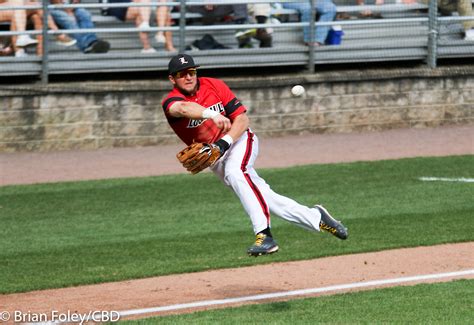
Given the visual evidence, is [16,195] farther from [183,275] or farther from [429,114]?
[429,114]

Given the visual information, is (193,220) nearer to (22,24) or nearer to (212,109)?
(212,109)

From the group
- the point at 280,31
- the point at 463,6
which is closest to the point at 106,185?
the point at 280,31

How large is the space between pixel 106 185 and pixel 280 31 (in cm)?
521

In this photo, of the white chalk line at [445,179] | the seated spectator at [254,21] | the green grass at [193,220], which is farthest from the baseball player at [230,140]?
the seated spectator at [254,21]

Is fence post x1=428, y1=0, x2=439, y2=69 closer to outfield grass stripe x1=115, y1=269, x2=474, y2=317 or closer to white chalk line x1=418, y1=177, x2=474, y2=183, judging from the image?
white chalk line x1=418, y1=177, x2=474, y2=183

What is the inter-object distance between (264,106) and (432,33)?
360cm

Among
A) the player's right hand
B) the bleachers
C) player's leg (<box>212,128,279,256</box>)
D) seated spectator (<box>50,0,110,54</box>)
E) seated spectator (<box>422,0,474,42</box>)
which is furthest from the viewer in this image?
seated spectator (<box>422,0,474,42</box>)

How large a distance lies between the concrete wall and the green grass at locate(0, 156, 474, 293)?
2.24m

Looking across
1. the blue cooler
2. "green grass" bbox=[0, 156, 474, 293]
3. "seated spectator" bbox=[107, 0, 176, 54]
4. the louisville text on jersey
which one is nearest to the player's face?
the louisville text on jersey

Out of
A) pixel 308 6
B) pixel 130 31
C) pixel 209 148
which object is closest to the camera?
pixel 209 148

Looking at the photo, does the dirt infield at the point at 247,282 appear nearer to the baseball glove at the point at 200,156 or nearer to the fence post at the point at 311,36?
the baseball glove at the point at 200,156

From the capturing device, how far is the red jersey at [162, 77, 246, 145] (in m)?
8.49

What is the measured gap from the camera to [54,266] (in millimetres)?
9828

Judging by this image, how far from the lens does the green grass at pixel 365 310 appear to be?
749 cm
